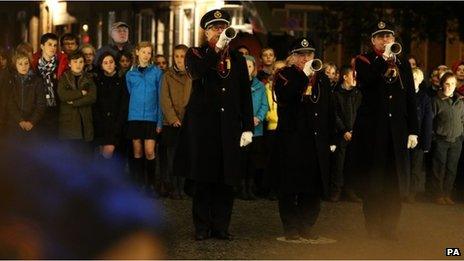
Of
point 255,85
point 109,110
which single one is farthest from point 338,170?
point 109,110

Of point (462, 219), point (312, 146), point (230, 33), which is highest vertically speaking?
point (230, 33)

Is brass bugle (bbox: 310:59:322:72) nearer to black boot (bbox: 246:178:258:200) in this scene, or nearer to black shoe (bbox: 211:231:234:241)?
black shoe (bbox: 211:231:234:241)

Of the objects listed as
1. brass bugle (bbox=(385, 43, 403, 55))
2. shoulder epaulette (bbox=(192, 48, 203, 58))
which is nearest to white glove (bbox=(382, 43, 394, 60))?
brass bugle (bbox=(385, 43, 403, 55))

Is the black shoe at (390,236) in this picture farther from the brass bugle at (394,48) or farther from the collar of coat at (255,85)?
the collar of coat at (255,85)

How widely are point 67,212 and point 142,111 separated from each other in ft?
12.1

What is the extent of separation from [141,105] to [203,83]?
3541 mm

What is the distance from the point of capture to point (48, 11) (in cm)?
2620

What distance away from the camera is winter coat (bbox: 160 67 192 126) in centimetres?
1399

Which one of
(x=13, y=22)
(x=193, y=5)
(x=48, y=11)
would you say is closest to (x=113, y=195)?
(x=193, y=5)

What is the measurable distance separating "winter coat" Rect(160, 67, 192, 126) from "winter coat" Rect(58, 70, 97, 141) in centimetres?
84

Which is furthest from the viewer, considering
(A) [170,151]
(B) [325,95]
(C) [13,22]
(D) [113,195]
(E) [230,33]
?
(C) [13,22]

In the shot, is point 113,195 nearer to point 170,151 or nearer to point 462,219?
point 170,151

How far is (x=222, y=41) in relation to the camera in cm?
1031

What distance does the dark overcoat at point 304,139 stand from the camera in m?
10.8
